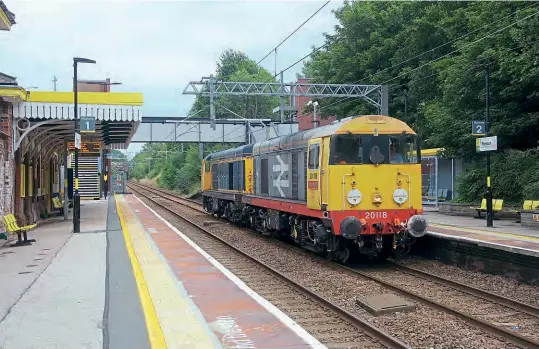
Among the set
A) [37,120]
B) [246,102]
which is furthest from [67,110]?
[246,102]

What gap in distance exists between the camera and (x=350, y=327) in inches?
293

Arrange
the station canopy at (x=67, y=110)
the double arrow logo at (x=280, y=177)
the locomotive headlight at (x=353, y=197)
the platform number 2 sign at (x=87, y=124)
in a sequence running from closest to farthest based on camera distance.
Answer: the locomotive headlight at (x=353, y=197) < the double arrow logo at (x=280, y=177) < the platform number 2 sign at (x=87, y=124) < the station canopy at (x=67, y=110)

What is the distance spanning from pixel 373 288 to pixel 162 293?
385 cm

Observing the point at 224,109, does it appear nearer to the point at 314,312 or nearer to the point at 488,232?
the point at 488,232

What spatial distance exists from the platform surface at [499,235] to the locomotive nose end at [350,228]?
2.84 metres

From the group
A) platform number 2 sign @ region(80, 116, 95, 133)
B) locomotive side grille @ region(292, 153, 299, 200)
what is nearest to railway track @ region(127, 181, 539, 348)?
locomotive side grille @ region(292, 153, 299, 200)

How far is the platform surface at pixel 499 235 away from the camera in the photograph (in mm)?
11427

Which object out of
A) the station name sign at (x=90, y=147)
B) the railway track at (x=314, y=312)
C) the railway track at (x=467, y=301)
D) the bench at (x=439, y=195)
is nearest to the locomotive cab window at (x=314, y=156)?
the railway track at (x=467, y=301)

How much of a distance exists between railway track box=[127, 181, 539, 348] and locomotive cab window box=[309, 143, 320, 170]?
2369mm

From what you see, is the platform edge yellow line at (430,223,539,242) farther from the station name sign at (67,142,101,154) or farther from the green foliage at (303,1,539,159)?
the station name sign at (67,142,101,154)

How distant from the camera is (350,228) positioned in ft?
37.4

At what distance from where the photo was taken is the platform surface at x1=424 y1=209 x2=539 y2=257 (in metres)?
11.4

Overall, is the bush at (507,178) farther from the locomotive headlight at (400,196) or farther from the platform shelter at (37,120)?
the platform shelter at (37,120)

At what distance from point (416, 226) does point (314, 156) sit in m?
2.74
